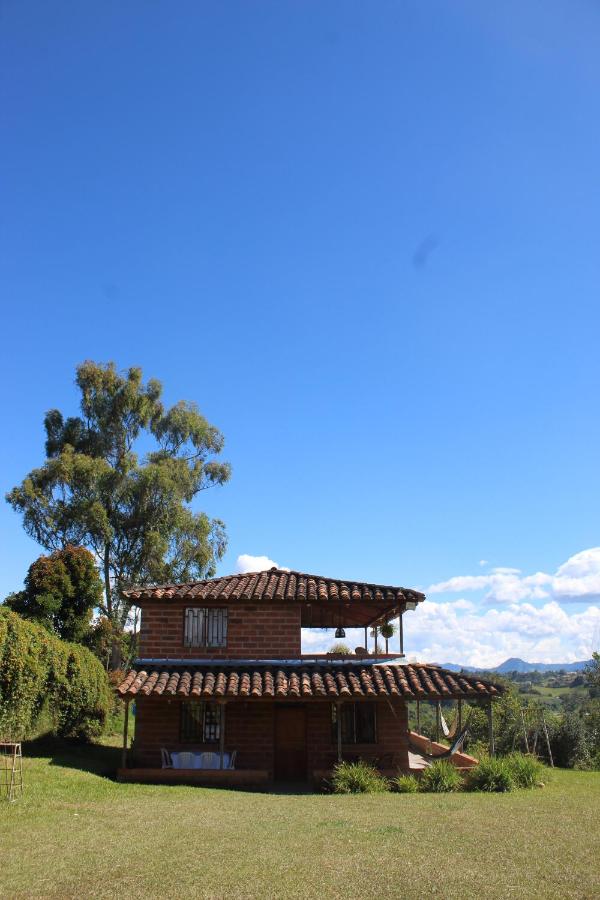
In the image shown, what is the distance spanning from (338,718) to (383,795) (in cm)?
284

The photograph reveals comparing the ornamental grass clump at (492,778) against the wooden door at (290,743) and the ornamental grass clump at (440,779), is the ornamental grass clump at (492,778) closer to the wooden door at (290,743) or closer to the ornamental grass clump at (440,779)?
the ornamental grass clump at (440,779)

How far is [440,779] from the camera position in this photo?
17.6 m

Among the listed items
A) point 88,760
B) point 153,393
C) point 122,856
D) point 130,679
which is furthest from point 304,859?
point 153,393

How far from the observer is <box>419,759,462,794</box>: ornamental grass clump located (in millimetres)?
17359

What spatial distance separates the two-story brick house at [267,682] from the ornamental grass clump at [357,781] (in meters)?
1.42

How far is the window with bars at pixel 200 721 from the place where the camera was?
20562mm

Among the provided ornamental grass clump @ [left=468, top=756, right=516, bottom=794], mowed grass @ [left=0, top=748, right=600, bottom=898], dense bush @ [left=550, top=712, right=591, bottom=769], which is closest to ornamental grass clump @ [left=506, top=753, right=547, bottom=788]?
ornamental grass clump @ [left=468, top=756, right=516, bottom=794]

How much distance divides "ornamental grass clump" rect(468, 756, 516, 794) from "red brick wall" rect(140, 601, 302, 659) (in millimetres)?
5841

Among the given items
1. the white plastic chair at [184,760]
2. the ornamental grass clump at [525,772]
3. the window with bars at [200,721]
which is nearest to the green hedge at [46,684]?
the window with bars at [200,721]

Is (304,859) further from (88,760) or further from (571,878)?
(88,760)

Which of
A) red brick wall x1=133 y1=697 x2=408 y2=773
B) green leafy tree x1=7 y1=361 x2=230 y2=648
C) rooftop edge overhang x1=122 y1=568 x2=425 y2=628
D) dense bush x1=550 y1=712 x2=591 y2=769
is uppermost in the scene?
green leafy tree x1=7 y1=361 x2=230 y2=648

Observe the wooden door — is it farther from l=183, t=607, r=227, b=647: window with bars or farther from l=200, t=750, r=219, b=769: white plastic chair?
l=183, t=607, r=227, b=647: window with bars

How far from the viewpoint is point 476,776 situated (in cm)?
1766

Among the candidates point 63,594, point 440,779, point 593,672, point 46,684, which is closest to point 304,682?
point 440,779
